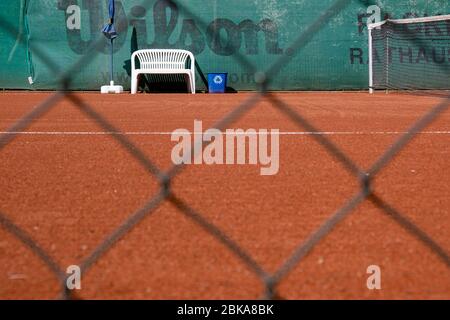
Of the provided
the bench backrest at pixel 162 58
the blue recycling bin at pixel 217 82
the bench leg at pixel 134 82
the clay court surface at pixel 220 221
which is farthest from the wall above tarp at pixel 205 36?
the clay court surface at pixel 220 221

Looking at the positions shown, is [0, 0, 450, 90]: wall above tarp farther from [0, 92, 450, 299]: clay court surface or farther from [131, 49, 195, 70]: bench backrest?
[0, 92, 450, 299]: clay court surface

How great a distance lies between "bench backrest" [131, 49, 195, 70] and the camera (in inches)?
422

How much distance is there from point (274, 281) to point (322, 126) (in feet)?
10.4

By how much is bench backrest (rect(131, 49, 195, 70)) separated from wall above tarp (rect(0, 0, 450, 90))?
0.21 metres

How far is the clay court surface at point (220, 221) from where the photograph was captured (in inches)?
53.3

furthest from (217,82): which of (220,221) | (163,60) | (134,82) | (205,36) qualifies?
(220,221)

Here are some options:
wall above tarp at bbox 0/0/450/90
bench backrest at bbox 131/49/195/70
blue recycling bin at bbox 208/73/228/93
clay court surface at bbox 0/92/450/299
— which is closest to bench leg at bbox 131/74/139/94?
bench backrest at bbox 131/49/195/70

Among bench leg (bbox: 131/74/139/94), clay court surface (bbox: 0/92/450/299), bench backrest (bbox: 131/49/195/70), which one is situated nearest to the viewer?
clay court surface (bbox: 0/92/450/299)

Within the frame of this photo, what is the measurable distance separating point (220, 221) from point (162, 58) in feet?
30.6

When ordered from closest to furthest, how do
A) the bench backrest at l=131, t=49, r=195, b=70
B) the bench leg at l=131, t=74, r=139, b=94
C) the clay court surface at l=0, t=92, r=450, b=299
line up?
the clay court surface at l=0, t=92, r=450, b=299
the bench leg at l=131, t=74, r=139, b=94
the bench backrest at l=131, t=49, r=195, b=70

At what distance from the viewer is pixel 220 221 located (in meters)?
1.79

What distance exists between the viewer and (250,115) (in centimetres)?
523
